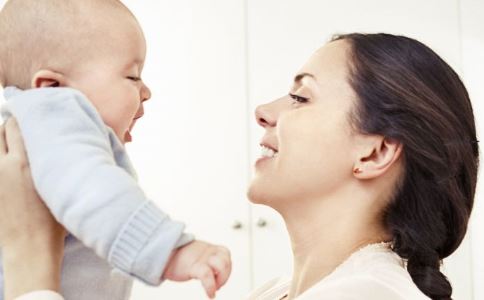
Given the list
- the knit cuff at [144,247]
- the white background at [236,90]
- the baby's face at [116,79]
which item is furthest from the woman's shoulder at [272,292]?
the white background at [236,90]

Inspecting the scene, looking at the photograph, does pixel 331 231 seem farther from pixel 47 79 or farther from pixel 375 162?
Result: pixel 47 79

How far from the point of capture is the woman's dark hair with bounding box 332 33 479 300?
48.1 inches

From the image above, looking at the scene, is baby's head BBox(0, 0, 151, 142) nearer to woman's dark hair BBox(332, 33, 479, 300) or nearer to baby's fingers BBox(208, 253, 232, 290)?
baby's fingers BBox(208, 253, 232, 290)

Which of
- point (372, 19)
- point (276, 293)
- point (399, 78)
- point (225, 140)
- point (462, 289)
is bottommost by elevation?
point (462, 289)

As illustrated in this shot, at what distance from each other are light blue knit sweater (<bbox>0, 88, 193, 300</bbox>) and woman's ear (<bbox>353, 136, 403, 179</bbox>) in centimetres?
53

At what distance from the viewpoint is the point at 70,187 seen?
31.6 inches

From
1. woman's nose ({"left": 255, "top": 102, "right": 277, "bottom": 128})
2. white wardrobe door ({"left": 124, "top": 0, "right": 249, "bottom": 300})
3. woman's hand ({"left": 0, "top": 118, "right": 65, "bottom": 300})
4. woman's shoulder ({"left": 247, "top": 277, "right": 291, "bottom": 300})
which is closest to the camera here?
woman's hand ({"left": 0, "top": 118, "right": 65, "bottom": 300})

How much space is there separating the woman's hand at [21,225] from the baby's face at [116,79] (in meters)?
0.12

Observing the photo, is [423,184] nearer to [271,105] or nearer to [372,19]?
[271,105]

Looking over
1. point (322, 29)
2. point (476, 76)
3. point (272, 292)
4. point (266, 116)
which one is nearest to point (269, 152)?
point (266, 116)

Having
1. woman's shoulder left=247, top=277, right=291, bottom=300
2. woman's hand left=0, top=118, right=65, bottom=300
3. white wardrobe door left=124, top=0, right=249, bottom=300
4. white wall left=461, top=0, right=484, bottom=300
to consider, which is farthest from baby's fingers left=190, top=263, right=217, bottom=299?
white wall left=461, top=0, right=484, bottom=300

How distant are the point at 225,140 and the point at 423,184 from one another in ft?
5.34

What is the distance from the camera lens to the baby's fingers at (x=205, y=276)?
0.78 metres

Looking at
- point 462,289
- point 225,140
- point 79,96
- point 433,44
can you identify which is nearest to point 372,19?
point 433,44
